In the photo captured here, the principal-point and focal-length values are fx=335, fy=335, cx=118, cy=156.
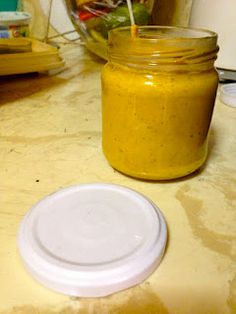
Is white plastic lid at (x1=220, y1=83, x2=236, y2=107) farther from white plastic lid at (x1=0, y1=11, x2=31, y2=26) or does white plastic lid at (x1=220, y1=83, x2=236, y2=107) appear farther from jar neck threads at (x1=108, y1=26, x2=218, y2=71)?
white plastic lid at (x1=0, y1=11, x2=31, y2=26)

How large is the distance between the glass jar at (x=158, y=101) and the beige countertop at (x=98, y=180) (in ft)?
0.11

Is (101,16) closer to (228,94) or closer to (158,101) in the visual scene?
(228,94)

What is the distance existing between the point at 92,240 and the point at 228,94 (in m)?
0.52

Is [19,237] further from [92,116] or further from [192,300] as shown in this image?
[92,116]

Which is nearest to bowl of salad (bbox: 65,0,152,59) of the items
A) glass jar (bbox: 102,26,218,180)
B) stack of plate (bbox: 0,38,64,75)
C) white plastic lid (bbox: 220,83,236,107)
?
stack of plate (bbox: 0,38,64,75)

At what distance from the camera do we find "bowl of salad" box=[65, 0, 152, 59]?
80 centimetres

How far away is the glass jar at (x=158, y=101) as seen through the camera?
0.35 metres

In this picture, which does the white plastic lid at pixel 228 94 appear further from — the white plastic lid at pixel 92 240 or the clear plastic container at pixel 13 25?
the clear plastic container at pixel 13 25

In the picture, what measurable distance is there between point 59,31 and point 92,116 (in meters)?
0.70

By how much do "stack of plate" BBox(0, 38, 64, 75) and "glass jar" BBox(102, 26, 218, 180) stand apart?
42cm

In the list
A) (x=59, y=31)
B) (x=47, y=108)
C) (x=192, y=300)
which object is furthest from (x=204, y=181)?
(x=59, y=31)

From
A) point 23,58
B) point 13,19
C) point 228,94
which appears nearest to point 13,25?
point 13,19

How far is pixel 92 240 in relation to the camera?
11.3 inches

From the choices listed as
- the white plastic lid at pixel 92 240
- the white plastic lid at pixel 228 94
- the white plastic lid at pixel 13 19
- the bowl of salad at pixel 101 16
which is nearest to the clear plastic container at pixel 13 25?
the white plastic lid at pixel 13 19
